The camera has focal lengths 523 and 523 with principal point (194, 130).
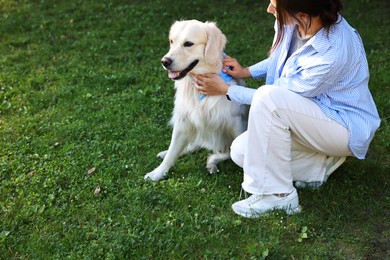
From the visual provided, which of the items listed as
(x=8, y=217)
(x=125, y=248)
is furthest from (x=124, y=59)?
(x=125, y=248)

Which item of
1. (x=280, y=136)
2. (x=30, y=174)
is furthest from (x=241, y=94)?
(x=30, y=174)

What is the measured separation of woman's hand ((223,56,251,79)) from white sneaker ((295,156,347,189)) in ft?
2.87

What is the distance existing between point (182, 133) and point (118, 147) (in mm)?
681

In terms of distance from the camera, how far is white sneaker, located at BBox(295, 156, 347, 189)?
3618mm

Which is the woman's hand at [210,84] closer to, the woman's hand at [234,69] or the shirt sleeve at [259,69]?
the woman's hand at [234,69]

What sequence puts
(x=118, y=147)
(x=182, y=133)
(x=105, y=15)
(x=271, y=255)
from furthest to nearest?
(x=105, y=15), (x=118, y=147), (x=182, y=133), (x=271, y=255)

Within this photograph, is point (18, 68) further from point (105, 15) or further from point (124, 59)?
point (105, 15)

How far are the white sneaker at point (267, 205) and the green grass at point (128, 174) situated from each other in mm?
57

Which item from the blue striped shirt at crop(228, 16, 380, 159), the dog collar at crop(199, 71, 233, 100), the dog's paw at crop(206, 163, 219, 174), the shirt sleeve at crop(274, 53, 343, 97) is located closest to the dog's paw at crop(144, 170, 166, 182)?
the dog's paw at crop(206, 163, 219, 174)

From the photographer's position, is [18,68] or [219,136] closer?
[219,136]

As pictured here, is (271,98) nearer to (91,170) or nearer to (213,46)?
(213,46)

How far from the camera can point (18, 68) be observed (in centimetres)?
610

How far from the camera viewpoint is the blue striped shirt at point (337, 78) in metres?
3.11

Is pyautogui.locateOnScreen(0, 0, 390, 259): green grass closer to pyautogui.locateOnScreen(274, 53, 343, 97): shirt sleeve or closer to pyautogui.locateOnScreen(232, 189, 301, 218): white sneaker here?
pyautogui.locateOnScreen(232, 189, 301, 218): white sneaker
